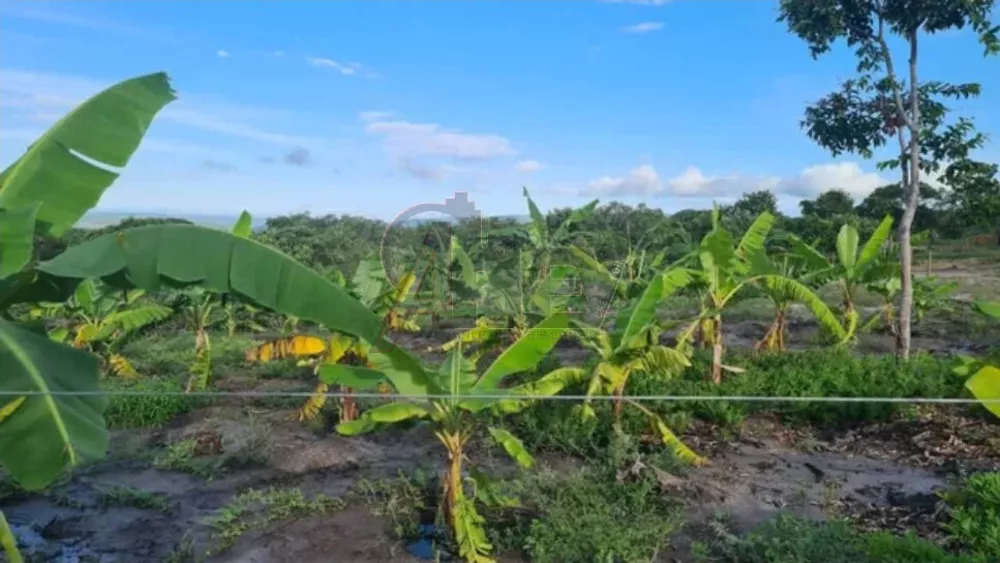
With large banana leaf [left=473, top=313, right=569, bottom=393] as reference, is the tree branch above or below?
above

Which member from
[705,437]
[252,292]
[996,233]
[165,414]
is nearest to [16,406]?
[252,292]

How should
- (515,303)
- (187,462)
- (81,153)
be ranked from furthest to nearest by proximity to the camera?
(515,303) → (187,462) → (81,153)

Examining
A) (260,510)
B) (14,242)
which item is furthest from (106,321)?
(14,242)

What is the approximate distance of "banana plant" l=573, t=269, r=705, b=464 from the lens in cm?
561

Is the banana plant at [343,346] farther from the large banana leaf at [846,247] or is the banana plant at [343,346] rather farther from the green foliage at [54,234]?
the large banana leaf at [846,247]

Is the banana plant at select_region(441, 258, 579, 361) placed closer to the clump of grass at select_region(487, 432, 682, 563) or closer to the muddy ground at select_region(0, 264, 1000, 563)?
the muddy ground at select_region(0, 264, 1000, 563)

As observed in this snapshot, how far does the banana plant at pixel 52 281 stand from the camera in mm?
2857

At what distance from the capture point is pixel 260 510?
4.70 metres

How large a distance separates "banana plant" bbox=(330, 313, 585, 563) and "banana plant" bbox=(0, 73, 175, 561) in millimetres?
1426

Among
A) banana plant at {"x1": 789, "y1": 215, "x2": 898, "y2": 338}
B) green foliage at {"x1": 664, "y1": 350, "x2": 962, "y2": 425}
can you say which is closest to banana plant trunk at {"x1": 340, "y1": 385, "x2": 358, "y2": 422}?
green foliage at {"x1": 664, "y1": 350, "x2": 962, "y2": 425}

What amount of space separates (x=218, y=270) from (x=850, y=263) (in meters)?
7.91

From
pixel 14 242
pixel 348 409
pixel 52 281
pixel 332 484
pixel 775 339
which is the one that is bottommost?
pixel 332 484

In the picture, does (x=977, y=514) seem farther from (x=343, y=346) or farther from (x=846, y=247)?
(x=846, y=247)

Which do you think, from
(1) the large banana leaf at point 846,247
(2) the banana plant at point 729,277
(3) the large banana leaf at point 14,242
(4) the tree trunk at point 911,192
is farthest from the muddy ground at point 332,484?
(1) the large banana leaf at point 846,247
